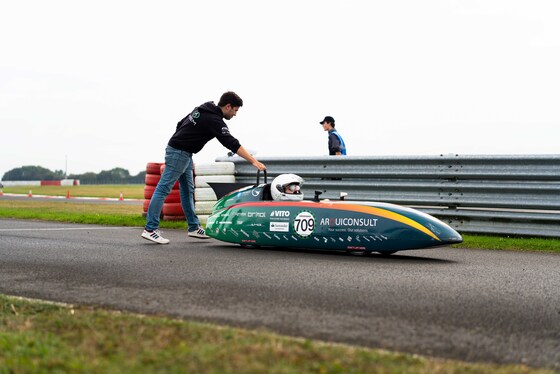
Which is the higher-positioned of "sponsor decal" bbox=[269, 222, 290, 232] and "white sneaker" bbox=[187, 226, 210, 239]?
"sponsor decal" bbox=[269, 222, 290, 232]

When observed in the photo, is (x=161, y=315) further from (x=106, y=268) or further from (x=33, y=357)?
(x=106, y=268)

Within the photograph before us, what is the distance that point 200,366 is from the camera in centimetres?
286

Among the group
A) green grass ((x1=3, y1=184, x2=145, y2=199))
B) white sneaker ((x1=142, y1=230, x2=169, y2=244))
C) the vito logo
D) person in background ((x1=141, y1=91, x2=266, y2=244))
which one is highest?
person in background ((x1=141, y1=91, x2=266, y2=244))

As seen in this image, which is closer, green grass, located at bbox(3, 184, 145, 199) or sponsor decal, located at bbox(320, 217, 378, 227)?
sponsor decal, located at bbox(320, 217, 378, 227)

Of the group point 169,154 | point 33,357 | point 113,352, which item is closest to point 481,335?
point 113,352

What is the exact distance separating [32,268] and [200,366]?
146 inches

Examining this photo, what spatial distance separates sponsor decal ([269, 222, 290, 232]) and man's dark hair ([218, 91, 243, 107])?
1604mm

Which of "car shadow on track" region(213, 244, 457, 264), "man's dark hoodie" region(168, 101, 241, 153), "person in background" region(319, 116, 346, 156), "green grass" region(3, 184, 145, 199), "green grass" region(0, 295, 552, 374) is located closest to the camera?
"green grass" region(0, 295, 552, 374)

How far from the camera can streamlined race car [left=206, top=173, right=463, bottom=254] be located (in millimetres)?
6762

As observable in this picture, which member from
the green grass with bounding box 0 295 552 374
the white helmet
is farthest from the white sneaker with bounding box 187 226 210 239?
the green grass with bounding box 0 295 552 374

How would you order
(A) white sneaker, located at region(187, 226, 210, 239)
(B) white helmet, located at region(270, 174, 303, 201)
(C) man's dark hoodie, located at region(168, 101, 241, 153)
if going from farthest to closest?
1. (A) white sneaker, located at region(187, 226, 210, 239)
2. (C) man's dark hoodie, located at region(168, 101, 241, 153)
3. (B) white helmet, located at region(270, 174, 303, 201)

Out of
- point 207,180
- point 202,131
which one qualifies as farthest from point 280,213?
point 207,180

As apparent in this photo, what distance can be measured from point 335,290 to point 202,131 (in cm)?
395

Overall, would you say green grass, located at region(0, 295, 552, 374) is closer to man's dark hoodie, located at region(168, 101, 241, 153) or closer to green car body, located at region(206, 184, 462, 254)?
green car body, located at region(206, 184, 462, 254)
